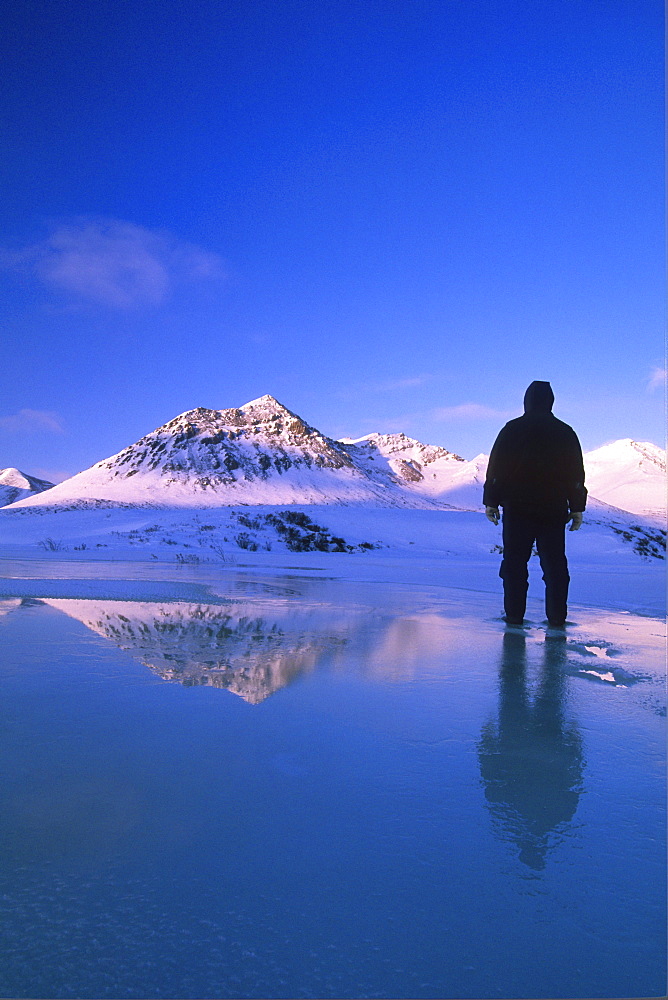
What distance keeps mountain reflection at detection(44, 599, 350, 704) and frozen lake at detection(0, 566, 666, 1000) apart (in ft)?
0.14

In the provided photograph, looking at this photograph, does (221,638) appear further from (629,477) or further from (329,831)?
(629,477)

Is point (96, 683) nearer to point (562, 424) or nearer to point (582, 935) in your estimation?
point (582, 935)

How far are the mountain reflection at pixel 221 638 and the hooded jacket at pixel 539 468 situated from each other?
1527 millimetres

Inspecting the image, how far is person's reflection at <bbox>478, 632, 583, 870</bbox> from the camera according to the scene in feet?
4.01

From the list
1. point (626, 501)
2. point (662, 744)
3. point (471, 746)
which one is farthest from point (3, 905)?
point (626, 501)

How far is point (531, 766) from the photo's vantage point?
5.13ft

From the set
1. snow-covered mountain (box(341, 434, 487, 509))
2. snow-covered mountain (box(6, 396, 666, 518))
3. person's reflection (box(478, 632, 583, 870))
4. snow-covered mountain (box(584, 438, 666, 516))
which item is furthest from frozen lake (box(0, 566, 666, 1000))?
snow-covered mountain (box(584, 438, 666, 516))

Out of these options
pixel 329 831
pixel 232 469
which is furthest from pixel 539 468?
pixel 232 469

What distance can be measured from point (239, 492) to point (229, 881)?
60.3m

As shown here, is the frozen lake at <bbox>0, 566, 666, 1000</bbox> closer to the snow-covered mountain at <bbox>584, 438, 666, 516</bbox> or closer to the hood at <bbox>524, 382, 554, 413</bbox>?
the hood at <bbox>524, 382, 554, 413</bbox>

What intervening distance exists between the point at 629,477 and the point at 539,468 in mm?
123695

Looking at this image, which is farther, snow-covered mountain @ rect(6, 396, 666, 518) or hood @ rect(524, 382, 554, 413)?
snow-covered mountain @ rect(6, 396, 666, 518)

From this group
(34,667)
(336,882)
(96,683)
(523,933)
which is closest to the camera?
(523,933)

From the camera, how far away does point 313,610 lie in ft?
15.8
